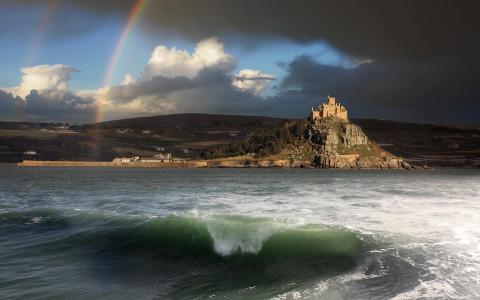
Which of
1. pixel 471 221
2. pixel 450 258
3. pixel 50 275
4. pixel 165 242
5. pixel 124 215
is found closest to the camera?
pixel 50 275

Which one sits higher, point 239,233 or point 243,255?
point 239,233

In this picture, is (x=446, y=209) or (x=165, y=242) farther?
(x=446, y=209)

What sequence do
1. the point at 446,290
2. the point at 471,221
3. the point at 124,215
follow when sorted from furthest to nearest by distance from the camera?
the point at 124,215, the point at 471,221, the point at 446,290

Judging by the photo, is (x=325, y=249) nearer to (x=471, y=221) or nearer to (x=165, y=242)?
(x=165, y=242)

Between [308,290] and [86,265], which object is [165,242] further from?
[308,290]

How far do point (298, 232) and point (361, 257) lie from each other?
4.38 m

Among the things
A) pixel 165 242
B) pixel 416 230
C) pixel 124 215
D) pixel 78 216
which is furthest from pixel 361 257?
pixel 78 216

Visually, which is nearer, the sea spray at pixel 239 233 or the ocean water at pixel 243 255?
the ocean water at pixel 243 255

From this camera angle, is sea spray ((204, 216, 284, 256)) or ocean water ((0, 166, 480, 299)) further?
sea spray ((204, 216, 284, 256))

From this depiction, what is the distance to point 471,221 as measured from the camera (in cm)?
2223

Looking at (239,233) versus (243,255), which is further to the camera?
(239,233)

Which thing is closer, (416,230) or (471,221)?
(416,230)

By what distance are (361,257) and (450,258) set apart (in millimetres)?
2744

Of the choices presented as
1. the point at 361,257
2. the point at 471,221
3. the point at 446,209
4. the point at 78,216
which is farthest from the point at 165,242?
the point at 446,209
